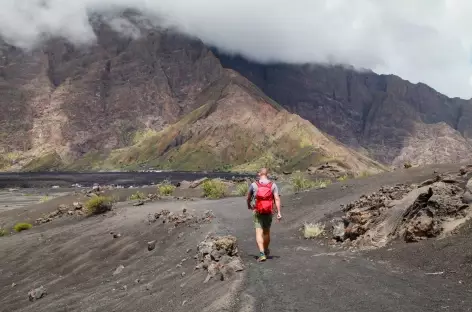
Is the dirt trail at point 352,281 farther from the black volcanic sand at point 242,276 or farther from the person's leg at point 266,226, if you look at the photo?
the person's leg at point 266,226

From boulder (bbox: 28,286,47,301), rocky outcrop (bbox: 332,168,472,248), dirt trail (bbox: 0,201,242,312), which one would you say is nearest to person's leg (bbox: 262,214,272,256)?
dirt trail (bbox: 0,201,242,312)

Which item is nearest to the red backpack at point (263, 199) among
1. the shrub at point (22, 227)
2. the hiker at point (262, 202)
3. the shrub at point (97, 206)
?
the hiker at point (262, 202)

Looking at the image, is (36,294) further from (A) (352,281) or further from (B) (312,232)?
(A) (352,281)

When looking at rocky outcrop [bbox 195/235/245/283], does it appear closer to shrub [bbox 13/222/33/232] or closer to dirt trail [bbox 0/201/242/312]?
dirt trail [bbox 0/201/242/312]

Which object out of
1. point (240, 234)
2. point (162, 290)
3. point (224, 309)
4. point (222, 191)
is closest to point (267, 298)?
point (224, 309)

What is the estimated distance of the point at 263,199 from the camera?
12711mm

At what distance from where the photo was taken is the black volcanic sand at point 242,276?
30.6 feet

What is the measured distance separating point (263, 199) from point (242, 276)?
2622 mm

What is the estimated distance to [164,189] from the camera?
162ft

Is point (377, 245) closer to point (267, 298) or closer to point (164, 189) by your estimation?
point (267, 298)

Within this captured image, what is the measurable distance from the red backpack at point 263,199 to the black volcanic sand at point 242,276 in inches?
60.1

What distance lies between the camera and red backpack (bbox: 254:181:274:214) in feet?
41.6

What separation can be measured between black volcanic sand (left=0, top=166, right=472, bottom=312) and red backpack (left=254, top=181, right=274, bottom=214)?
1526 millimetres

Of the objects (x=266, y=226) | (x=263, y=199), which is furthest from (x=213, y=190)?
(x=263, y=199)
